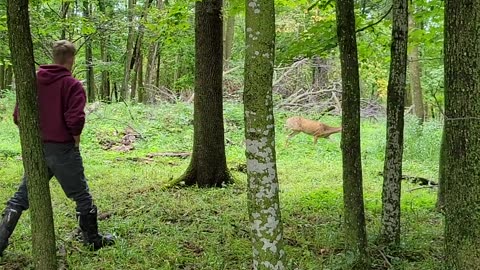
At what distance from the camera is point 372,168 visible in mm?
10070

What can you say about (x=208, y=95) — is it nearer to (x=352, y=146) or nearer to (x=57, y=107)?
(x=57, y=107)

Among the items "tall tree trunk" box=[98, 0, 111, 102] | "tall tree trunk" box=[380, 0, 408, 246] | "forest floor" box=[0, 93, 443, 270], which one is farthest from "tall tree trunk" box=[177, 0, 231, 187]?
"tall tree trunk" box=[98, 0, 111, 102]

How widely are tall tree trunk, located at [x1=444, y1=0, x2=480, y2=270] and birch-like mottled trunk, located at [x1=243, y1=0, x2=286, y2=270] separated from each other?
1.11 m

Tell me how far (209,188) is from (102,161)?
3.85 m

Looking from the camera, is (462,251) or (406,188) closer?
(462,251)

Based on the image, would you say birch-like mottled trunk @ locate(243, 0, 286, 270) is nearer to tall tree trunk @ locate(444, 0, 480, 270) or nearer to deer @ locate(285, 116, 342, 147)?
tall tree trunk @ locate(444, 0, 480, 270)

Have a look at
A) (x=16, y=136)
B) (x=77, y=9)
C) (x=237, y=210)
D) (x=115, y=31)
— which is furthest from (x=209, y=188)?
(x=77, y=9)

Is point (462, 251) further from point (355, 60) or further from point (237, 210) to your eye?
point (237, 210)

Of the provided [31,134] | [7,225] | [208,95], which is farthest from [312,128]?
[31,134]

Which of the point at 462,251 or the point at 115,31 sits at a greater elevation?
the point at 115,31

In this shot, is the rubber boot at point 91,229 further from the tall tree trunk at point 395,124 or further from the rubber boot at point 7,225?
the tall tree trunk at point 395,124

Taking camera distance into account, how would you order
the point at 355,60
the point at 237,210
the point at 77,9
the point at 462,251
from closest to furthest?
1. the point at 462,251
2. the point at 355,60
3. the point at 237,210
4. the point at 77,9

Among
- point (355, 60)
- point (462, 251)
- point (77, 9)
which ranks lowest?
point (462, 251)

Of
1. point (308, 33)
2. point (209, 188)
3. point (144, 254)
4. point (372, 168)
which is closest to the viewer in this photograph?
point (144, 254)
